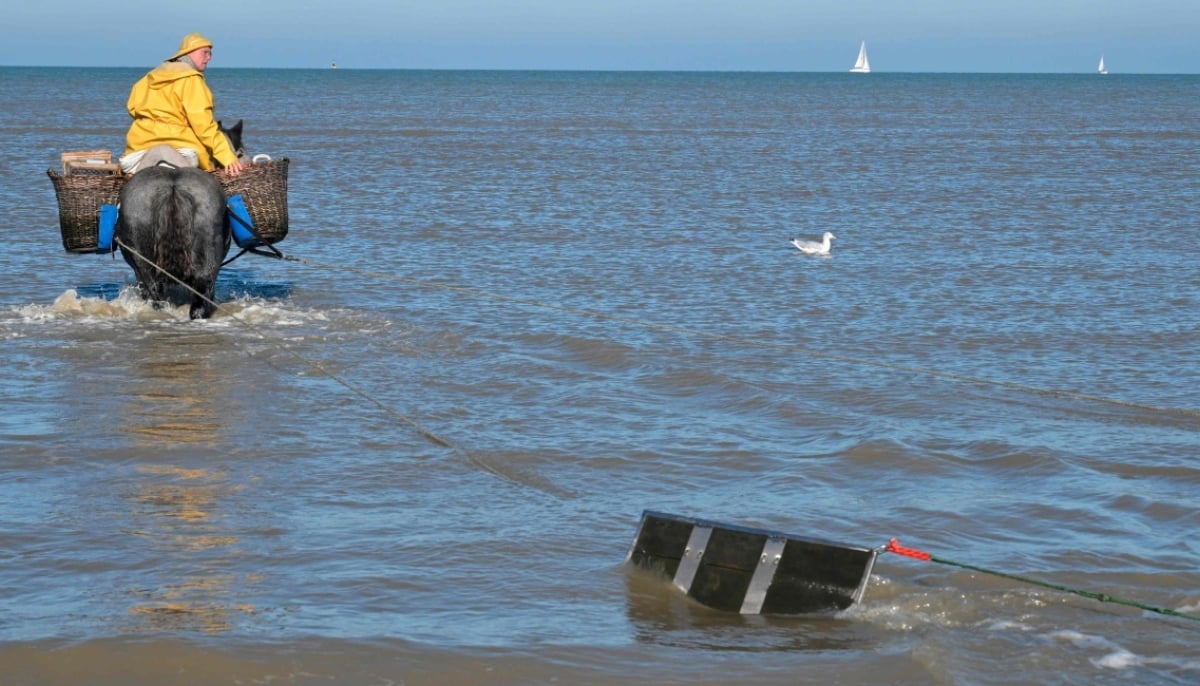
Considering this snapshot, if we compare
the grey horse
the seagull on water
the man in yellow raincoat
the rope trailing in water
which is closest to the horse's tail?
the grey horse

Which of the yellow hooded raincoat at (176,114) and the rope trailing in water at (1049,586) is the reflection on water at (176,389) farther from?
the rope trailing in water at (1049,586)

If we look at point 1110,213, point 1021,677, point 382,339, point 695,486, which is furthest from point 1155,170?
point 1021,677

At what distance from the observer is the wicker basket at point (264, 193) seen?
11727 millimetres

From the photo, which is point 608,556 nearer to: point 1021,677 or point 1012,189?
point 1021,677

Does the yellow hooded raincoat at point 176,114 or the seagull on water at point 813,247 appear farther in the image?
the seagull on water at point 813,247

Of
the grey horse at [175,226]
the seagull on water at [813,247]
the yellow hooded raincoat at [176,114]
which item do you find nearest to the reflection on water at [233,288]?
the grey horse at [175,226]

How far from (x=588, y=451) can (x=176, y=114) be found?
15.4ft

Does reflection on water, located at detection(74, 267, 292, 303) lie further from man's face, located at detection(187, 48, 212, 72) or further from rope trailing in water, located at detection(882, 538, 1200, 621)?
rope trailing in water, located at detection(882, 538, 1200, 621)

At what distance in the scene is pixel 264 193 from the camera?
11.9 meters

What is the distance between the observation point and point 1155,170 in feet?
99.5

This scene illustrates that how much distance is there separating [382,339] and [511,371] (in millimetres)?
1574

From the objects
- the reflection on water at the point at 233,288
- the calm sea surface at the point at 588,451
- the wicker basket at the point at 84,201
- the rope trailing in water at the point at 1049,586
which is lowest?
the reflection on water at the point at 233,288

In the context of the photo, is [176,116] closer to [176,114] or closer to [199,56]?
[176,114]

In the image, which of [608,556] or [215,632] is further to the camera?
[608,556]
